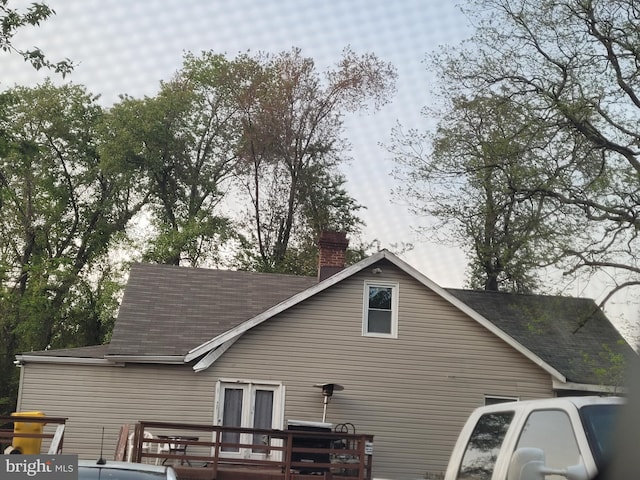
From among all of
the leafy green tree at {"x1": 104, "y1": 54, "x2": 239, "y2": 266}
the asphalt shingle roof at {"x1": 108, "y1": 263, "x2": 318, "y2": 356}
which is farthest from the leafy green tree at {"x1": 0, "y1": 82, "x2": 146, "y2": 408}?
the asphalt shingle roof at {"x1": 108, "y1": 263, "x2": 318, "y2": 356}

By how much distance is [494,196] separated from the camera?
2812 centimetres

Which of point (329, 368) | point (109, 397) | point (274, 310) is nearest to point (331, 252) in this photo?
point (274, 310)

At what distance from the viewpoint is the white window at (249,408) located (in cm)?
2241

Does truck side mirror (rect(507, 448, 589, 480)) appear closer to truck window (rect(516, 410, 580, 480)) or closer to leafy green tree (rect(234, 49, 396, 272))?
truck window (rect(516, 410, 580, 480))

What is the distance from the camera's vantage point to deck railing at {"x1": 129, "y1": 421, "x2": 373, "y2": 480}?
18844mm

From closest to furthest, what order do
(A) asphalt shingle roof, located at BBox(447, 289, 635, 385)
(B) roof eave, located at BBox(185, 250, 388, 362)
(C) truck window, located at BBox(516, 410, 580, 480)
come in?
(C) truck window, located at BBox(516, 410, 580, 480), (B) roof eave, located at BBox(185, 250, 388, 362), (A) asphalt shingle roof, located at BBox(447, 289, 635, 385)

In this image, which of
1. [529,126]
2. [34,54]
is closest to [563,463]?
[34,54]

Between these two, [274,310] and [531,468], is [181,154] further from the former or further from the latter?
[531,468]

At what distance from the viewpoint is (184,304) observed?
83.5ft

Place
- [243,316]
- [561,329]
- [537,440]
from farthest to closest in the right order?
1. [561,329]
2. [243,316]
3. [537,440]

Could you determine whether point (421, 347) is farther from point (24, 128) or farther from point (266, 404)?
point (24, 128)

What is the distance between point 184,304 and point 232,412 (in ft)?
12.8

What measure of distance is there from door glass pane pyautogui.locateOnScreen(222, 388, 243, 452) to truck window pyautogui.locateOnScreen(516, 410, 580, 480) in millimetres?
17953

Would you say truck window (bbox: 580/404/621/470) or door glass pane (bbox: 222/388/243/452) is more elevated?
door glass pane (bbox: 222/388/243/452)
